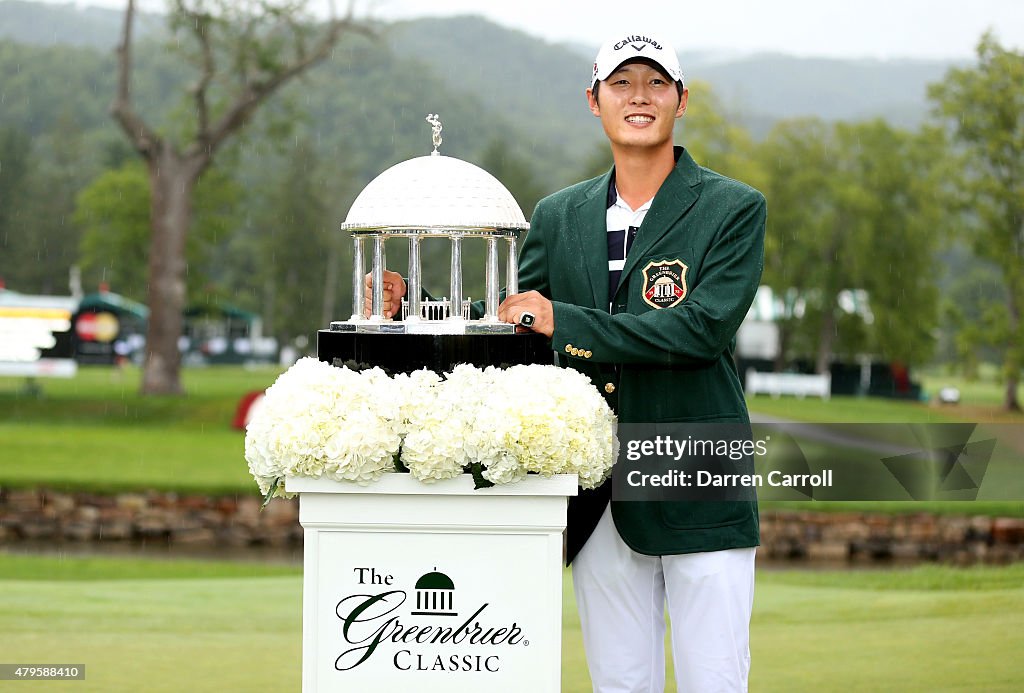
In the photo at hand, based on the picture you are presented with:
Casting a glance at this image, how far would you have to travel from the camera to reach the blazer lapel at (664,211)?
3.45 metres

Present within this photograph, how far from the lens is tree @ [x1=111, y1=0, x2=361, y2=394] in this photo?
24953mm

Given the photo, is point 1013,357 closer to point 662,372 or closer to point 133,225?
point 662,372

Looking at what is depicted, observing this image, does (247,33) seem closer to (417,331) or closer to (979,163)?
(979,163)

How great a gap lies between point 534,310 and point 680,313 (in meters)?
0.39

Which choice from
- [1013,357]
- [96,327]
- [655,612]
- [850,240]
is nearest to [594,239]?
[655,612]

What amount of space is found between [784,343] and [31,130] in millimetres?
35507

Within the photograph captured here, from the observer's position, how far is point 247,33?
26719 millimetres

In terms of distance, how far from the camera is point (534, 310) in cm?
321

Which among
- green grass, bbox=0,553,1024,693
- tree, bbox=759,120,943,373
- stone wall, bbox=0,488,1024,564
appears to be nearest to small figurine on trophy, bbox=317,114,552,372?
green grass, bbox=0,553,1024,693

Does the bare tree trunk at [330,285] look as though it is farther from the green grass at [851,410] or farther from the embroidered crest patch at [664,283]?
the embroidered crest patch at [664,283]

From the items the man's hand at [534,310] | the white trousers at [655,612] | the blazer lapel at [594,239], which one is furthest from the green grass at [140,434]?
the man's hand at [534,310]

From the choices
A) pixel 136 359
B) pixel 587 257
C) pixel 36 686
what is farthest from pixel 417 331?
pixel 136 359

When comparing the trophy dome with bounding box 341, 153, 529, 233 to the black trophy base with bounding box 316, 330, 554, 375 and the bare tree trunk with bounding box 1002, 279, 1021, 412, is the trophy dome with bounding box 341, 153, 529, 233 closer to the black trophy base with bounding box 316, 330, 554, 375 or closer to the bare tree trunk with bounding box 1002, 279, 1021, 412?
the black trophy base with bounding box 316, 330, 554, 375

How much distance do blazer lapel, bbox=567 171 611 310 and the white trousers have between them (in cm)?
63
